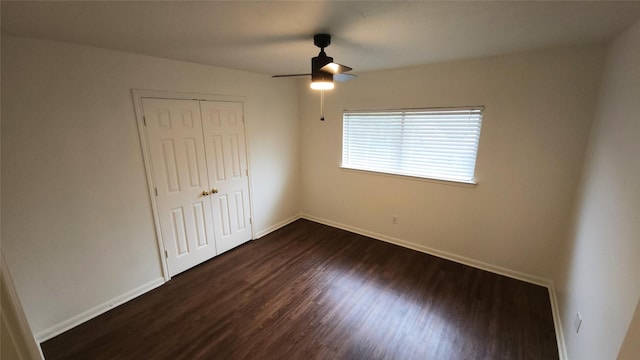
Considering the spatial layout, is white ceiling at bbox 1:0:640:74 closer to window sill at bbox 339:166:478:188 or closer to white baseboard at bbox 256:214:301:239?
window sill at bbox 339:166:478:188

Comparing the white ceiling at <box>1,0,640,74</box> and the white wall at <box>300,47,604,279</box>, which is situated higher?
the white ceiling at <box>1,0,640,74</box>

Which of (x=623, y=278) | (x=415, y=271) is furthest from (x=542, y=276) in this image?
(x=623, y=278)

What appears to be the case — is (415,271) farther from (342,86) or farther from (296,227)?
(342,86)

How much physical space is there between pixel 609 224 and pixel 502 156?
1.26 metres

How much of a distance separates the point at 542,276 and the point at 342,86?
3.28m

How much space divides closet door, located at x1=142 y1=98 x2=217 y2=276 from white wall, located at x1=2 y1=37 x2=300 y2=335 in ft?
0.46

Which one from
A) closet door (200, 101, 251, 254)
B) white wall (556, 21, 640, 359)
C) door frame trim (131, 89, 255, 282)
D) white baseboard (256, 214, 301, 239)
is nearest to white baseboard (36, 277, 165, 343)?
door frame trim (131, 89, 255, 282)

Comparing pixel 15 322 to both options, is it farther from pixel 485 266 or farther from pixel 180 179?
pixel 485 266

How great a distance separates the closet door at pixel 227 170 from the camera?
10.2ft

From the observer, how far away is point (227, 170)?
11.0ft

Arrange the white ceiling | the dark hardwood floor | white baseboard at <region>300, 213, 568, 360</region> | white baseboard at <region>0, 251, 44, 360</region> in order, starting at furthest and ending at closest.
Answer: white baseboard at <region>300, 213, 568, 360</region>, the dark hardwood floor, the white ceiling, white baseboard at <region>0, 251, 44, 360</region>

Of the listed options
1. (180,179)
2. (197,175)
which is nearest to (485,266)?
(197,175)

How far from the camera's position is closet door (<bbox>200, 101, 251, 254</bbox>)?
3.11 metres

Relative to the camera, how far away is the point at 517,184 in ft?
8.84
